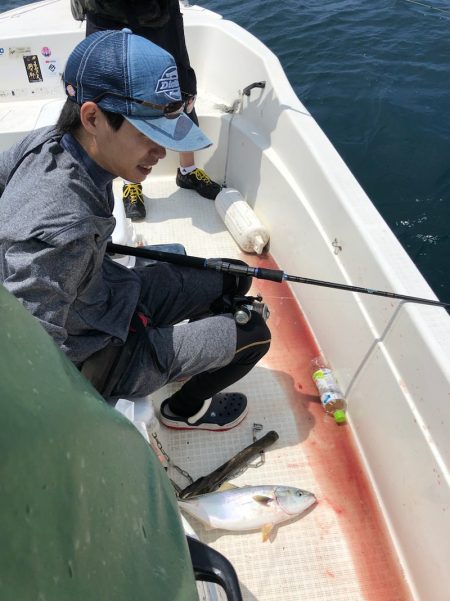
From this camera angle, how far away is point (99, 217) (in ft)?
4.68

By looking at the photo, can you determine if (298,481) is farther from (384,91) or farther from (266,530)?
(384,91)

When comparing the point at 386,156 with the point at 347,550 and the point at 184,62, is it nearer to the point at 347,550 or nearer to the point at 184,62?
the point at 184,62

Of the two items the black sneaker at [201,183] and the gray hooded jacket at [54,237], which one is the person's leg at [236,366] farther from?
the black sneaker at [201,183]

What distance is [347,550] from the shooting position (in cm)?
197

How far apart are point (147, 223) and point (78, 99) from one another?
7.09 ft

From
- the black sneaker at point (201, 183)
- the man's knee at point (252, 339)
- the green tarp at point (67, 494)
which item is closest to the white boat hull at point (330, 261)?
the black sneaker at point (201, 183)

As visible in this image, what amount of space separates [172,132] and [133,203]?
6.98 ft

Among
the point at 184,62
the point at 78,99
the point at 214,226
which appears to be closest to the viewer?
the point at 78,99

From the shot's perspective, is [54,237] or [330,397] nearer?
[54,237]

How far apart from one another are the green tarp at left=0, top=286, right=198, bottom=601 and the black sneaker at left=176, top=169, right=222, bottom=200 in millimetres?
3122

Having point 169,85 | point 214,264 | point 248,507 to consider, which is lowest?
point 248,507

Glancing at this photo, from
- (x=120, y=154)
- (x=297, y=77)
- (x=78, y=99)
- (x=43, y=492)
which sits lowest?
(x=297, y=77)

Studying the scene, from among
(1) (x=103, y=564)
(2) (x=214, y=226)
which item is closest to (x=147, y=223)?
(2) (x=214, y=226)

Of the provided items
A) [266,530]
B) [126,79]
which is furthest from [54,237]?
[266,530]
